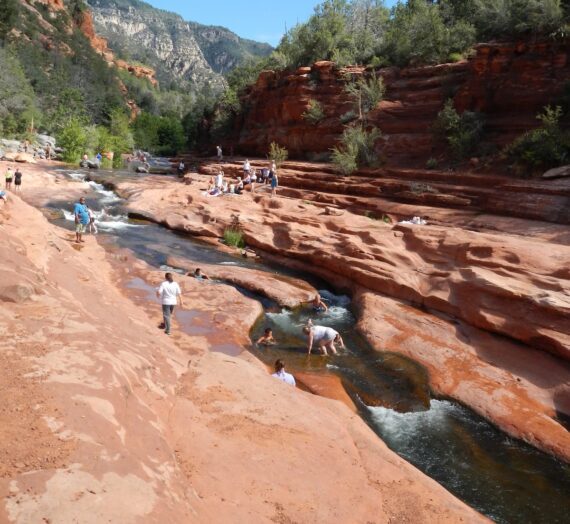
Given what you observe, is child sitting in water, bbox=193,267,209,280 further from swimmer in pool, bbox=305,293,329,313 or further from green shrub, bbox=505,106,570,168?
green shrub, bbox=505,106,570,168

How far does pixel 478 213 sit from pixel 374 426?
11514 mm

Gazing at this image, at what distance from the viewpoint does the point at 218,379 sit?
7051mm

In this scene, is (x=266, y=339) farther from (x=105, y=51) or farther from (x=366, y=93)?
(x=105, y=51)

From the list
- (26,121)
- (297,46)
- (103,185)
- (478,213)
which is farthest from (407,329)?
(26,121)

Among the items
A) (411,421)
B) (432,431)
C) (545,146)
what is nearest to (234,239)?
(411,421)

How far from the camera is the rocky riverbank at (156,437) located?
12.3 feet

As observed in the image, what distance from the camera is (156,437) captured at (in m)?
4.85

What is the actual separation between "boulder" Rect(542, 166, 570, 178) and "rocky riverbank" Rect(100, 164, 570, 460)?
231 centimetres

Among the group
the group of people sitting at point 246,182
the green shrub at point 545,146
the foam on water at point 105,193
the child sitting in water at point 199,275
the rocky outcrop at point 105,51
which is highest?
the rocky outcrop at point 105,51

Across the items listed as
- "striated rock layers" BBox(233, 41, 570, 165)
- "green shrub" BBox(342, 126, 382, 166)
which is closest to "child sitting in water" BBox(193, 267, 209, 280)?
"green shrub" BBox(342, 126, 382, 166)

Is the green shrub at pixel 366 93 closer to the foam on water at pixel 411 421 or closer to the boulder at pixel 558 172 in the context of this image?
the boulder at pixel 558 172

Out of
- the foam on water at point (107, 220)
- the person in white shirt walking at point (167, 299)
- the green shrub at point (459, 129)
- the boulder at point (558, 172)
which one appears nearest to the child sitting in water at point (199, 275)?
the person in white shirt walking at point (167, 299)

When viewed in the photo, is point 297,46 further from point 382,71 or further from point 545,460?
point 545,460

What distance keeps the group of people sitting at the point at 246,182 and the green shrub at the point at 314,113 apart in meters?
5.74
